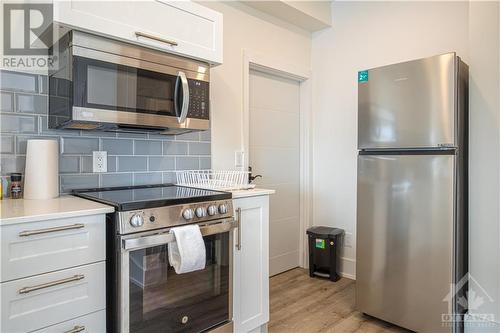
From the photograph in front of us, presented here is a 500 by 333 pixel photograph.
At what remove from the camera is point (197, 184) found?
2258mm

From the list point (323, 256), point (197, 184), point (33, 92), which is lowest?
point (323, 256)

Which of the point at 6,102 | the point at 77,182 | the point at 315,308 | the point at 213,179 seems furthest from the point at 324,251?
the point at 6,102

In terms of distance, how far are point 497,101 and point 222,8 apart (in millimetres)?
2034

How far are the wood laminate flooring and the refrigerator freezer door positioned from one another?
50.1 inches

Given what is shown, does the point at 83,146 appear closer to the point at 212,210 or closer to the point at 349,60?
the point at 212,210

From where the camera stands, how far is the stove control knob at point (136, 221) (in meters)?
1.42

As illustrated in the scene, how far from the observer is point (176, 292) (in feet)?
5.26

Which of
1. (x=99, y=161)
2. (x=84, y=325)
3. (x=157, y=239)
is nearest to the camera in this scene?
(x=84, y=325)

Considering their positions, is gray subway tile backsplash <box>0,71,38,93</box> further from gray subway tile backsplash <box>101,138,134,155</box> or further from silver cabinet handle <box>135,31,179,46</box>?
silver cabinet handle <box>135,31,179,46</box>

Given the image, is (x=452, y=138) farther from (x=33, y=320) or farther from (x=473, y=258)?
(x=33, y=320)

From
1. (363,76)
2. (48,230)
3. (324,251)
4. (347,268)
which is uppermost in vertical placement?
(363,76)

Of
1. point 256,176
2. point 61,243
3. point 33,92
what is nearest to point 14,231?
point 61,243

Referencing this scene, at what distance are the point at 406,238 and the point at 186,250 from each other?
147 centimetres

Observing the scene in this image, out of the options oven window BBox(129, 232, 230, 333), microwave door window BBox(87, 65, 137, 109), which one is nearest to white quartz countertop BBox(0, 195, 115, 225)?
oven window BBox(129, 232, 230, 333)
